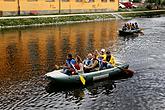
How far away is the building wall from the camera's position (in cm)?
7062

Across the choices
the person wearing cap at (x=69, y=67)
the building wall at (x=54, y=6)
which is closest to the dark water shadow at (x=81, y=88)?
the person wearing cap at (x=69, y=67)

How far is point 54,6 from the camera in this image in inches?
3226

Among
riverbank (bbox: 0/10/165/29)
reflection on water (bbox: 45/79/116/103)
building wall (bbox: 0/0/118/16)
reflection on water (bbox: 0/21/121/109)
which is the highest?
building wall (bbox: 0/0/118/16)

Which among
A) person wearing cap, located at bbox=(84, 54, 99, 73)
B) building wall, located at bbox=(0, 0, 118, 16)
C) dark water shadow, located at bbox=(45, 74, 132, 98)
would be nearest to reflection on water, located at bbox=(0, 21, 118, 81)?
dark water shadow, located at bbox=(45, 74, 132, 98)

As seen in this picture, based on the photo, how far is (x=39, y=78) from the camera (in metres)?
26.0

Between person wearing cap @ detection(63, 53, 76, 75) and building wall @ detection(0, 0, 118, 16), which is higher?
building wall @ detection(0, 0, 118, 16)

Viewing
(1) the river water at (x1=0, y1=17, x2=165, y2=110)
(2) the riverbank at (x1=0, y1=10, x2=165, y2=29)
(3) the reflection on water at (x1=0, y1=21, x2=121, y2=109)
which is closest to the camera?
(1) the river water at (x1=0, y1=17, x2=165, y2=110)

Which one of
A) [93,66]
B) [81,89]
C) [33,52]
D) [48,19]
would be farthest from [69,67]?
[48,19]

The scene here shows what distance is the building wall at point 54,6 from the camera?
70.6 meters

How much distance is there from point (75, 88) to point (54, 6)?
6027cm

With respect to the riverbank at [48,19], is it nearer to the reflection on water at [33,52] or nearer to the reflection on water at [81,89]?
the reflection on water at [33,52]

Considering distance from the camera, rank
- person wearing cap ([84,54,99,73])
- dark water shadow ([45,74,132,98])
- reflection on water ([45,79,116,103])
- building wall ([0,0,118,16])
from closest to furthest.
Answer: reflection on water ([45,79,116,103]) < dark water shadow ([45,74,132,98]) < person wearing cap ([84,54,99,73]) < building wall ([0,0,118,16])

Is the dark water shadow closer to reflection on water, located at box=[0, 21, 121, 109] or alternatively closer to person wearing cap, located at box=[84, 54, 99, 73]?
reflection on water, located at box=[0, 21, 121, 109]

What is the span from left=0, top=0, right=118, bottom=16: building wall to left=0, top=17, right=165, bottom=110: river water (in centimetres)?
2426
